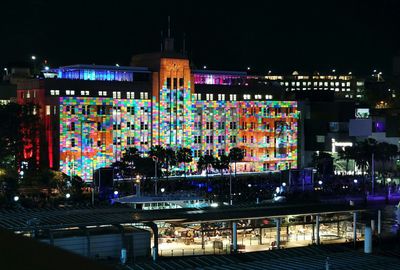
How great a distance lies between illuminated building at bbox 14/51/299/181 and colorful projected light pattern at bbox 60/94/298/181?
0.11 m

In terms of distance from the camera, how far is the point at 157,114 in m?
Answer: 83.4

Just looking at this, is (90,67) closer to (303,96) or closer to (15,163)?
(15,163)

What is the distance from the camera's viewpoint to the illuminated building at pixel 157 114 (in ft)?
247

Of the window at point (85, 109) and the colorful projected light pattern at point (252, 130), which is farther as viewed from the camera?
the colorful projected light pattern at point (252, 130)

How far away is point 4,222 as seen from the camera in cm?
2914

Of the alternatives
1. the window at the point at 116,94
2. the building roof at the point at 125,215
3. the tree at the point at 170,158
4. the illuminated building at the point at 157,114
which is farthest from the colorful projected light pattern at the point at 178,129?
the building roof at the point at 125,215

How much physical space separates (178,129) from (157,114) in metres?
3.64

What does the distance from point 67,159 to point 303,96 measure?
191ft

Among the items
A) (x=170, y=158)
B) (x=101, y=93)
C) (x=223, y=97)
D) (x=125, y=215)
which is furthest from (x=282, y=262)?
(x=223, y=97)

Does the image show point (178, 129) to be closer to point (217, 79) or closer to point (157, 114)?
point (157, 114)

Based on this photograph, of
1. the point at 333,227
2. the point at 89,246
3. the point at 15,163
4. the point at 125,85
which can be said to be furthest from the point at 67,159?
the point at 89,246

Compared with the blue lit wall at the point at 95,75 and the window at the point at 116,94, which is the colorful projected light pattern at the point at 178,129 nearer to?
the window at the point at 116,94

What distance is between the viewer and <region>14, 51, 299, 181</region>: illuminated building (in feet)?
247

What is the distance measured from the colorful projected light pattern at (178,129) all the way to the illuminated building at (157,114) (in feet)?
0.38
